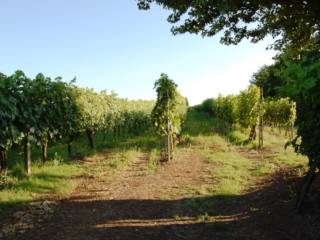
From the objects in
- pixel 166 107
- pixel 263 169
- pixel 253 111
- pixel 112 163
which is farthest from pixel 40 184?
pixel 253 111

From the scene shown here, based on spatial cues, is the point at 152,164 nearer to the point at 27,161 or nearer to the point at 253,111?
the point at 27,161

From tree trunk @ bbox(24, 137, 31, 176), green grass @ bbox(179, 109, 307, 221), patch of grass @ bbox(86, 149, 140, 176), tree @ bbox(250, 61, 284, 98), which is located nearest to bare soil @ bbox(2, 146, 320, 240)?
green grass @ bbox(179, 109, 307, 221)

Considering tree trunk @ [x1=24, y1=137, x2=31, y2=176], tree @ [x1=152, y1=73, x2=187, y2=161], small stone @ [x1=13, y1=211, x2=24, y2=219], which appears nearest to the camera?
small stone @ [x1=13, y1=211, x2=24, y2=219]

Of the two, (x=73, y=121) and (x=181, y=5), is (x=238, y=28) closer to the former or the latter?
(x=181, y=5)

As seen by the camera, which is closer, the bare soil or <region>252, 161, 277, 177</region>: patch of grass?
the bare soil

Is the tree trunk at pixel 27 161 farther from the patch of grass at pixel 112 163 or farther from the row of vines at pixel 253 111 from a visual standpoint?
the row of vines at pixel 253 111

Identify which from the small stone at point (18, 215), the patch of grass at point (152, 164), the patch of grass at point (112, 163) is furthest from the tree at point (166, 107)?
the small stone at point (18, 215)

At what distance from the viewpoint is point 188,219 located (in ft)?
28.0

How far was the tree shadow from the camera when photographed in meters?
7.57

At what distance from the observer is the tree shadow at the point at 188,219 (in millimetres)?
7574

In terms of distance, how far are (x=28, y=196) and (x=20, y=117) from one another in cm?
332

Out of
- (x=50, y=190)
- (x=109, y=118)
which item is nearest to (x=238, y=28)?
(x=50, y=190)

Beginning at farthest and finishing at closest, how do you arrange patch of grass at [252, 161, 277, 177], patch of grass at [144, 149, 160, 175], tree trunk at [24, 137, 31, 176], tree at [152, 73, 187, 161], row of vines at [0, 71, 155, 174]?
tree at [152, 73, 187, 161], patch of grass at [144, 149, 160, 175], patch of grass at [252, 161, 277, 177], tree trunk at [24, 137, 31, 176], row of vines at [0, 71, 155, 174]

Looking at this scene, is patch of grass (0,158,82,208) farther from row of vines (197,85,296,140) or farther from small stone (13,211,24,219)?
row of vines (197,85,296,140)
